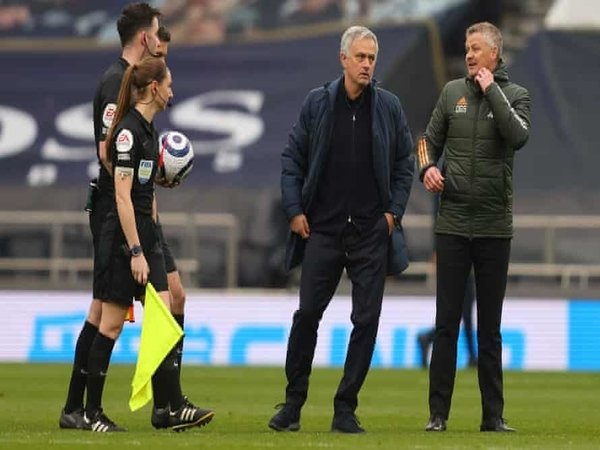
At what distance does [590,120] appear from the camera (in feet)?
83.7

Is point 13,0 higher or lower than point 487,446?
higher

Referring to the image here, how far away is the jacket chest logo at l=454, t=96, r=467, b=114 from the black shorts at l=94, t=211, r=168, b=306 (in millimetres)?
1839

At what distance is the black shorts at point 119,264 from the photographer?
35.5 ft

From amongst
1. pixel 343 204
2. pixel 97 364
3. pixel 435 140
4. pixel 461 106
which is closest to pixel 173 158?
pixel 343 204

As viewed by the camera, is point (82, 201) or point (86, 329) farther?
point (82, 201)

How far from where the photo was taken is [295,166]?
11.3 m

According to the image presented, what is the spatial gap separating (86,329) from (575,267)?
12173mm

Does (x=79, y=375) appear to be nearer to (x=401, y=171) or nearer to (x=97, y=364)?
(x=97, y=364)

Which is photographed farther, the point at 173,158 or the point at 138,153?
the point at 173,158

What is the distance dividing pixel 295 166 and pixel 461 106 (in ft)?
3.25

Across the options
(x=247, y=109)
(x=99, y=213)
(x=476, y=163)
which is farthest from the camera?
(x=247, y=109)

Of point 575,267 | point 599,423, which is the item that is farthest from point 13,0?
point 599,423

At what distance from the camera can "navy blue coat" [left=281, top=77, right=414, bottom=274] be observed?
36.7 feet

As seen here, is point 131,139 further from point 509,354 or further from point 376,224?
point 509,354
